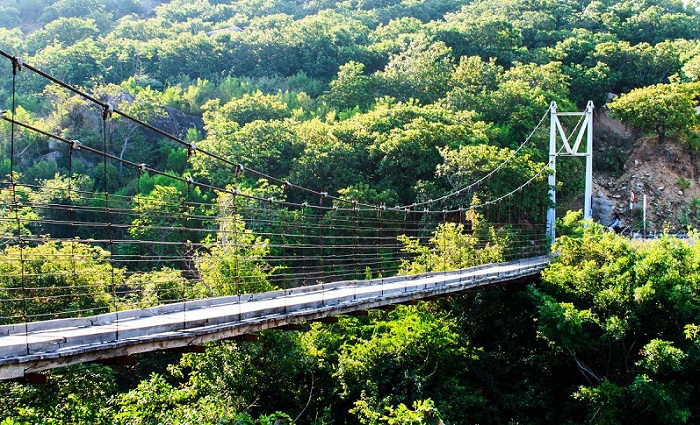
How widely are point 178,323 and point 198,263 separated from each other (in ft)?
26.1

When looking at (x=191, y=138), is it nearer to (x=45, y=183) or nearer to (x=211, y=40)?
(x=45, y=183)

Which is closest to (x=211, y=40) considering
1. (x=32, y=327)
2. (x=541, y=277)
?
(x=541, y=277)

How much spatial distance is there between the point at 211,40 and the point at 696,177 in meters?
18.0

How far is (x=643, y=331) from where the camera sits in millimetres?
11570

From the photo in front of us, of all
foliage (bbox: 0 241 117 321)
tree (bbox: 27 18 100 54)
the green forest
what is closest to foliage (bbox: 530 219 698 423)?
the green forest

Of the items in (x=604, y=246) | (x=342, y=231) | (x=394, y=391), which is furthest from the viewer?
(x=342, y=231)

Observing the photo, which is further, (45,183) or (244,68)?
(244,68)

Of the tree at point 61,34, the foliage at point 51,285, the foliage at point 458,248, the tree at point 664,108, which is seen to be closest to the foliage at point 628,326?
the foliage at point 458,248

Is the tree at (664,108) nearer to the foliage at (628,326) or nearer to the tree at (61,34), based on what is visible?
the foliage at (628,326)

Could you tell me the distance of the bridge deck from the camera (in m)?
5.30

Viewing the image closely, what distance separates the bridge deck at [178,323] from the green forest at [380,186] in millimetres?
579

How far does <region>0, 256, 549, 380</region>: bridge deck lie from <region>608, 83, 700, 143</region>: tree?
11.2m

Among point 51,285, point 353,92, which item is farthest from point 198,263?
point 353,92

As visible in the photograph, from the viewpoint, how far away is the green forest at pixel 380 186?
1013 centimetres
